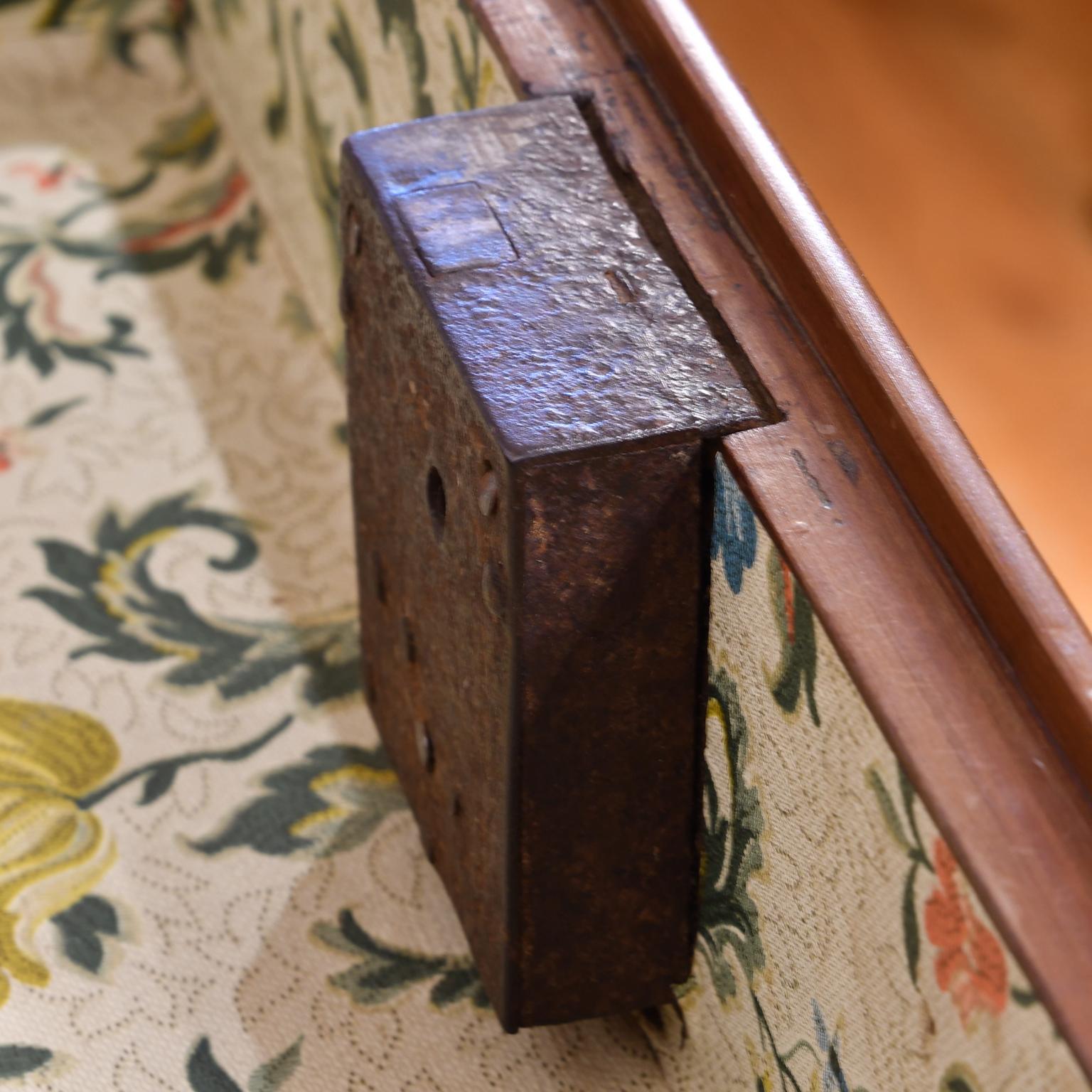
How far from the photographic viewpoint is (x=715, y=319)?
1.64ft

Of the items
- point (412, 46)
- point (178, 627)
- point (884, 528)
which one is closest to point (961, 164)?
point (412, 46)

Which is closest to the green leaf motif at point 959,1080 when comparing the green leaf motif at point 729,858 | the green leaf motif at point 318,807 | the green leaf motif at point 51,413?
the green leaf motif at point 729,858

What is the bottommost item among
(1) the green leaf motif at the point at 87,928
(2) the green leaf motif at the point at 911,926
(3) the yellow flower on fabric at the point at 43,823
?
(1) the green leaf motif at the point at 87,928

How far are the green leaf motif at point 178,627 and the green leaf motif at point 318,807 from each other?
0.16ft

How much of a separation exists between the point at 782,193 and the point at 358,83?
1.38ft

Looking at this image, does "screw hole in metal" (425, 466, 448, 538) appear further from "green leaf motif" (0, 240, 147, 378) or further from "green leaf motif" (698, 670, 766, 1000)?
"green leaf motif" (0, 240, 147, 378)

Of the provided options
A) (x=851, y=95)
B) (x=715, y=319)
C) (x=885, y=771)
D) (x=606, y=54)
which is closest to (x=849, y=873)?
(x=885, y=771)

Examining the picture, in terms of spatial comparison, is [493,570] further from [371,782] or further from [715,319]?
[371,782]

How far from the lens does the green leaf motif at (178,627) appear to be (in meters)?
0.84

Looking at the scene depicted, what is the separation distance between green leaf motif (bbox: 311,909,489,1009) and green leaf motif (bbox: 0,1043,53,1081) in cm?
12

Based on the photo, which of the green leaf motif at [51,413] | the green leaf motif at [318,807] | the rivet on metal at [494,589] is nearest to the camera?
the rivet on metal at [494,589]

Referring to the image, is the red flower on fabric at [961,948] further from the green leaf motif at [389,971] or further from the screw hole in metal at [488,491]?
the green leaf motif at [389,971]

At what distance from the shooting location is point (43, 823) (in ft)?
2.46

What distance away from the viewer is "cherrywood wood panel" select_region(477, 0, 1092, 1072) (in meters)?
0.38
